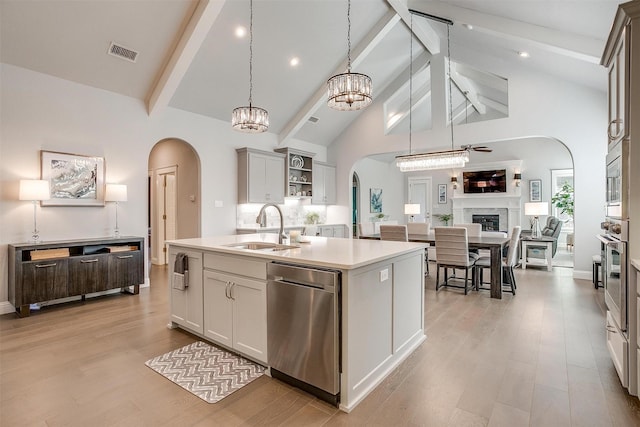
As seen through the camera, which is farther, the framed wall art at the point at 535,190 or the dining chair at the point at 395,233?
the framed wall art at the point at 535,190

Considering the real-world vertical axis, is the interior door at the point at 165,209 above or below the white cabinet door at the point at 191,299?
above

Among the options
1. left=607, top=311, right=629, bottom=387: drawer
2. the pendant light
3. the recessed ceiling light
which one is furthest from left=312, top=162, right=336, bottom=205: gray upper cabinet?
left=607, top=311, right=629, bottom=387: drawer

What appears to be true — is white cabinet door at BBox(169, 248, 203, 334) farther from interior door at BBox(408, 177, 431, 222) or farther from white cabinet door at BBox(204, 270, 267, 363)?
interior door at BBox(408, 177, 431, 222)

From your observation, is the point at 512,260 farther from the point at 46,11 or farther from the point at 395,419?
the point at 46,11

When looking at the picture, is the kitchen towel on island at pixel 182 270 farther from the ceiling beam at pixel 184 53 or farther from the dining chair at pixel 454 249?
the dining chair at pixel 454 249

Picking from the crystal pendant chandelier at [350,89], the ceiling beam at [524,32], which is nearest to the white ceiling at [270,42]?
the ceiling beam at [524,32]

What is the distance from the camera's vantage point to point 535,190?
9.09 m

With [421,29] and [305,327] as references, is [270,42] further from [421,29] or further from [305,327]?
[305,327]

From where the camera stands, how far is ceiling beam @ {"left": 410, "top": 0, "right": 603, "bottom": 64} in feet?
13.7

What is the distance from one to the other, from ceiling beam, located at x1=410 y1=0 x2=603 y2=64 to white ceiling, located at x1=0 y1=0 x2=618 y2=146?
0.01 metres

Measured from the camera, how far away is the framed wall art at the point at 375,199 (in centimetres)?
1044

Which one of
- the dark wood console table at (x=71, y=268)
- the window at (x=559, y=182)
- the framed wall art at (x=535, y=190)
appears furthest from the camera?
the framed wall art at (x=535, y=190)

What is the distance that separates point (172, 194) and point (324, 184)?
11.3 ft

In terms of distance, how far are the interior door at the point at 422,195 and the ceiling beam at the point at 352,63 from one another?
5.84 m
